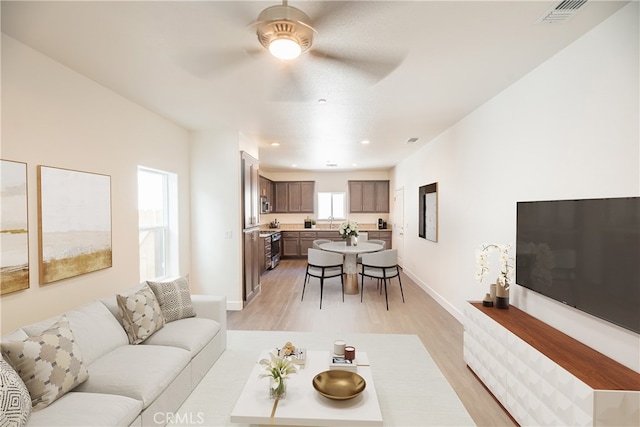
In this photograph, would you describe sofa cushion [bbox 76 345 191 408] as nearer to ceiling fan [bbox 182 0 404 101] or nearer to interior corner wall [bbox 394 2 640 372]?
ceiling fan [bbox 182 0 404 101]

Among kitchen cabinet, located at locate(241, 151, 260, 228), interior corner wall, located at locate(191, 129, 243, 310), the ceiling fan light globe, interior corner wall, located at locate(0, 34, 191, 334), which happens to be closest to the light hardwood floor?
interior corner wall, located at locate(191, 129, 243, 310)

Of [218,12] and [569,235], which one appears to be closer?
[218,12]

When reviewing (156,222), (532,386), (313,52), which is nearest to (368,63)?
(313,52)

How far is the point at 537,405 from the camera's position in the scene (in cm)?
187

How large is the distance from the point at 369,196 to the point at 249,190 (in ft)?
16.3

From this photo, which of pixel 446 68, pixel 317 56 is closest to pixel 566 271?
pixel 446 68

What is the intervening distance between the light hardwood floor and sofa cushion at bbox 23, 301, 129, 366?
66.9 inches

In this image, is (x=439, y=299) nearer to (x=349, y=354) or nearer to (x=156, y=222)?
(x=349, y=354)

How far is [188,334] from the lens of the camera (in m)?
2.56

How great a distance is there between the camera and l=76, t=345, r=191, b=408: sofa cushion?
1860mm

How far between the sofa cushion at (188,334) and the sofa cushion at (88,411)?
0.67 m

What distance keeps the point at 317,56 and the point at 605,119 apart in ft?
6.25

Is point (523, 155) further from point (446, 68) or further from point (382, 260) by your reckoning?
point (382, 260)

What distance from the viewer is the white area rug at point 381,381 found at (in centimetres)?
220
